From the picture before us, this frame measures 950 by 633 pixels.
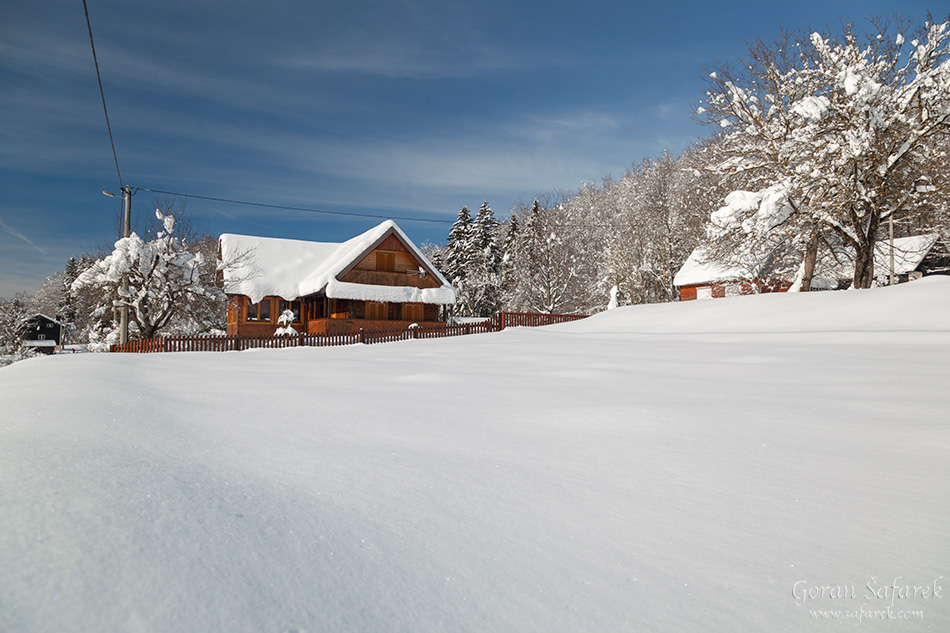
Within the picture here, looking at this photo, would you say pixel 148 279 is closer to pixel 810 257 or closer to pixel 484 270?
pixel 810 257

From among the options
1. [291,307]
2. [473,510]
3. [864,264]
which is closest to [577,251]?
[291,307]

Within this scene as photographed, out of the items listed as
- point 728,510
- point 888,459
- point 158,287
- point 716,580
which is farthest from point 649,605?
→ point 158,287

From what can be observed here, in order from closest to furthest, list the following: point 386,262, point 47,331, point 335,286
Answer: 1. point 335,286
2. point 386,262
3. point 47,331

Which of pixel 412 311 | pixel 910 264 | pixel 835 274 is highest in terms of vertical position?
pixel 910 264

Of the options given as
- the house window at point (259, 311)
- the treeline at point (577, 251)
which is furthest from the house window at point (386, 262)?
the treeline at point (577, 251)

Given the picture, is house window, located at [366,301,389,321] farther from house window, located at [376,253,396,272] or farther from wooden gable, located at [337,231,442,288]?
house window, located at [376,253,396,272]

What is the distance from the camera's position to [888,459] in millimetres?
2871

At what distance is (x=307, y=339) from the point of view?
20.9 metres

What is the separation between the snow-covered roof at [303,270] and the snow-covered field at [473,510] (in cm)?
2355

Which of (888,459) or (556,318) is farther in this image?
(556,318)

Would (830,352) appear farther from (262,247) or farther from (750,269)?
(262,247)

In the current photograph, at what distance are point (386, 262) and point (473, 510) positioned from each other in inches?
1152

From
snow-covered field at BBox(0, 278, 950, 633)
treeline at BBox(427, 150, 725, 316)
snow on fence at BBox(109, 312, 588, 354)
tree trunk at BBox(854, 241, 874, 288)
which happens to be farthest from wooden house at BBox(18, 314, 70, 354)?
tree trunk at BBox(854, 241, 874, 288)

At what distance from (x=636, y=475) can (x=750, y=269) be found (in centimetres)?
1830
